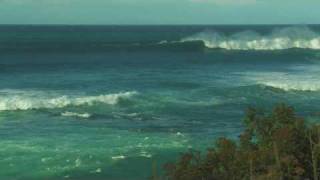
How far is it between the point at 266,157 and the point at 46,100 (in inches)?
797

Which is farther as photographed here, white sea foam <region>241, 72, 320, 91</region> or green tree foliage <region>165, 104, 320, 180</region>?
white sea foam <region>241, 72, 320, 91</region>

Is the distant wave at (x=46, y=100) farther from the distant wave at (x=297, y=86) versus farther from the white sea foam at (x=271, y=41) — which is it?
the white sea foam at (x=271, y=41)

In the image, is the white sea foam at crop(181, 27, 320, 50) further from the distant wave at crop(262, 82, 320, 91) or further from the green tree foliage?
the green tree foliage

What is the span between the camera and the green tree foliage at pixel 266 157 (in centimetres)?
928

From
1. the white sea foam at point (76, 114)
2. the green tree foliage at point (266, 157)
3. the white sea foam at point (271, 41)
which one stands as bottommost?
the white sea foam at point (271, 41)

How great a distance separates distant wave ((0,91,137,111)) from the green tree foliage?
18.3 m

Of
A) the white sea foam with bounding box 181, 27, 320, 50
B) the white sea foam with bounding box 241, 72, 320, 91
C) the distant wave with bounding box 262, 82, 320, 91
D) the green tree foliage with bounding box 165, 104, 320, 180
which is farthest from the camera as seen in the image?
the white sea foam with bounding box 181, 27, 320, 50

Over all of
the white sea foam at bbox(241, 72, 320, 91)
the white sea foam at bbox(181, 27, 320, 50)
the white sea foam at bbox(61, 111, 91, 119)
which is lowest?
the white sea foam at bbox(181, 27, 320, 50)

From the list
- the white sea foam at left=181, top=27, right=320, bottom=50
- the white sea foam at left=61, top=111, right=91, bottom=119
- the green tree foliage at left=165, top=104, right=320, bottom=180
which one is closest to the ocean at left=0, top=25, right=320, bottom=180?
the white sea foam at left=61, top=111, right=91, bottom=119

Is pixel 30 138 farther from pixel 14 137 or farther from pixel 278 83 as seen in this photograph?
pixel 278 83

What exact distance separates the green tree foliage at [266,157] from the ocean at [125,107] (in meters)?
0.86

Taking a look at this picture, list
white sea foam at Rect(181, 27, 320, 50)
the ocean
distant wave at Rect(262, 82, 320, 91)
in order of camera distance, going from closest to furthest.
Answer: the ocean, distant wave at Rect(262, 82, 320, 91), white sea foam at Rect(181, 27, 320, 50)

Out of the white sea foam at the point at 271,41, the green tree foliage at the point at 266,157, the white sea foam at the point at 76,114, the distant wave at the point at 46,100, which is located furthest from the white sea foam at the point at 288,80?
the white sea foam at the point at 271,41

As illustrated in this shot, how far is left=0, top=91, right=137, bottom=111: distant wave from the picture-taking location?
27.8 m
